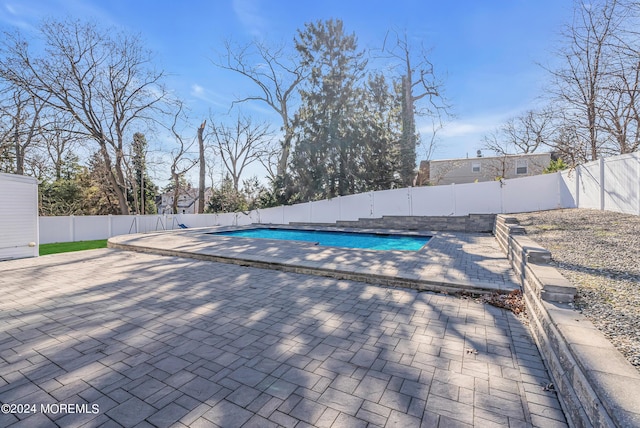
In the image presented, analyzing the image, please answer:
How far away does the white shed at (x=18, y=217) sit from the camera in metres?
6.88

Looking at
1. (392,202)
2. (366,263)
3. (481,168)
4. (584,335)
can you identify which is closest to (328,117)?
(392,202)

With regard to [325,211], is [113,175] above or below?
above

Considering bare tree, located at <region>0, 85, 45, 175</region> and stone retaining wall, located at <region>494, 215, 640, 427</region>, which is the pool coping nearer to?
stone retaining wall, located at <region>494, 215, 640, 427</region>

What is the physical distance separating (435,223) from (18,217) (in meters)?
13.0

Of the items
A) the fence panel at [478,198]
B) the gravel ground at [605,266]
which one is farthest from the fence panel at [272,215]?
the gravel ground at [605,266]

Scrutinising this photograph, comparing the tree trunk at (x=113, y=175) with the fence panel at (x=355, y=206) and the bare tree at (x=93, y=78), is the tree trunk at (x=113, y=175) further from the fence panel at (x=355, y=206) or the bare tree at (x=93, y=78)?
the fence panel at (x=355, y=206)

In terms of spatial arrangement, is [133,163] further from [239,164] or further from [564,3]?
[564,3]

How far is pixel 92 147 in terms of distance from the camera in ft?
48.6

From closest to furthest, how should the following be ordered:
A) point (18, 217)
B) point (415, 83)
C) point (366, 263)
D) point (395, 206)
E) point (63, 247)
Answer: point (366, 263), point (18, 217), point (63, 247), point (395, 206), point (415, 83)

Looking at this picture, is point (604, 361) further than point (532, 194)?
No

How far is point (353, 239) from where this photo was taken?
10.9 m

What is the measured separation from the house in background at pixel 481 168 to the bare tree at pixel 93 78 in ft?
55.9

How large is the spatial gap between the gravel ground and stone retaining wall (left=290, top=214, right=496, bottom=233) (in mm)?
3591

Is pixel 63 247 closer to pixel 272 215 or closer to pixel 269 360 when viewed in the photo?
pixel 272 215
